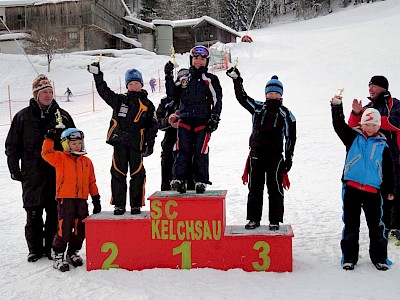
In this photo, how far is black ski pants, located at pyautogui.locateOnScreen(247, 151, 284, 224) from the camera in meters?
4.56

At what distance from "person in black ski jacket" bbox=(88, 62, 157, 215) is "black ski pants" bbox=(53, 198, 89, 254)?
377mm

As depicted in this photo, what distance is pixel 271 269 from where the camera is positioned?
429cm

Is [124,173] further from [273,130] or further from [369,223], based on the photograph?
[369,223]

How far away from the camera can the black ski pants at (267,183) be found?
456cm

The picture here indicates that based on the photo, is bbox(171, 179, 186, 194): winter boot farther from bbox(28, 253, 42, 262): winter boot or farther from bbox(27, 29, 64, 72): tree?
bbox(27, 29, 64, 72): tree

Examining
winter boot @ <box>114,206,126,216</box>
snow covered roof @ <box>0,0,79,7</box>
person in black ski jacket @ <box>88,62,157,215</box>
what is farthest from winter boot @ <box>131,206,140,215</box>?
snow covered roof @ <box>0,0,79,7</box>

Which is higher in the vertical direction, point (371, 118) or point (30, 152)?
point (371, 118)

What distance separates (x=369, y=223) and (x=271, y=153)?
121cm

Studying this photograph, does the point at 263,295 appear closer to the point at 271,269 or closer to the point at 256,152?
the point at 271,269

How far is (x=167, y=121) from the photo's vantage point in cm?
535

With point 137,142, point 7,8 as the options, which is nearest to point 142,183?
point 137,142

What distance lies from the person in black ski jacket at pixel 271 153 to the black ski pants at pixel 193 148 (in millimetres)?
520

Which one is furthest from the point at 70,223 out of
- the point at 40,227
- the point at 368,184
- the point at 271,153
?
the point at 368,184

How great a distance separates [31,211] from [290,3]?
273ft
